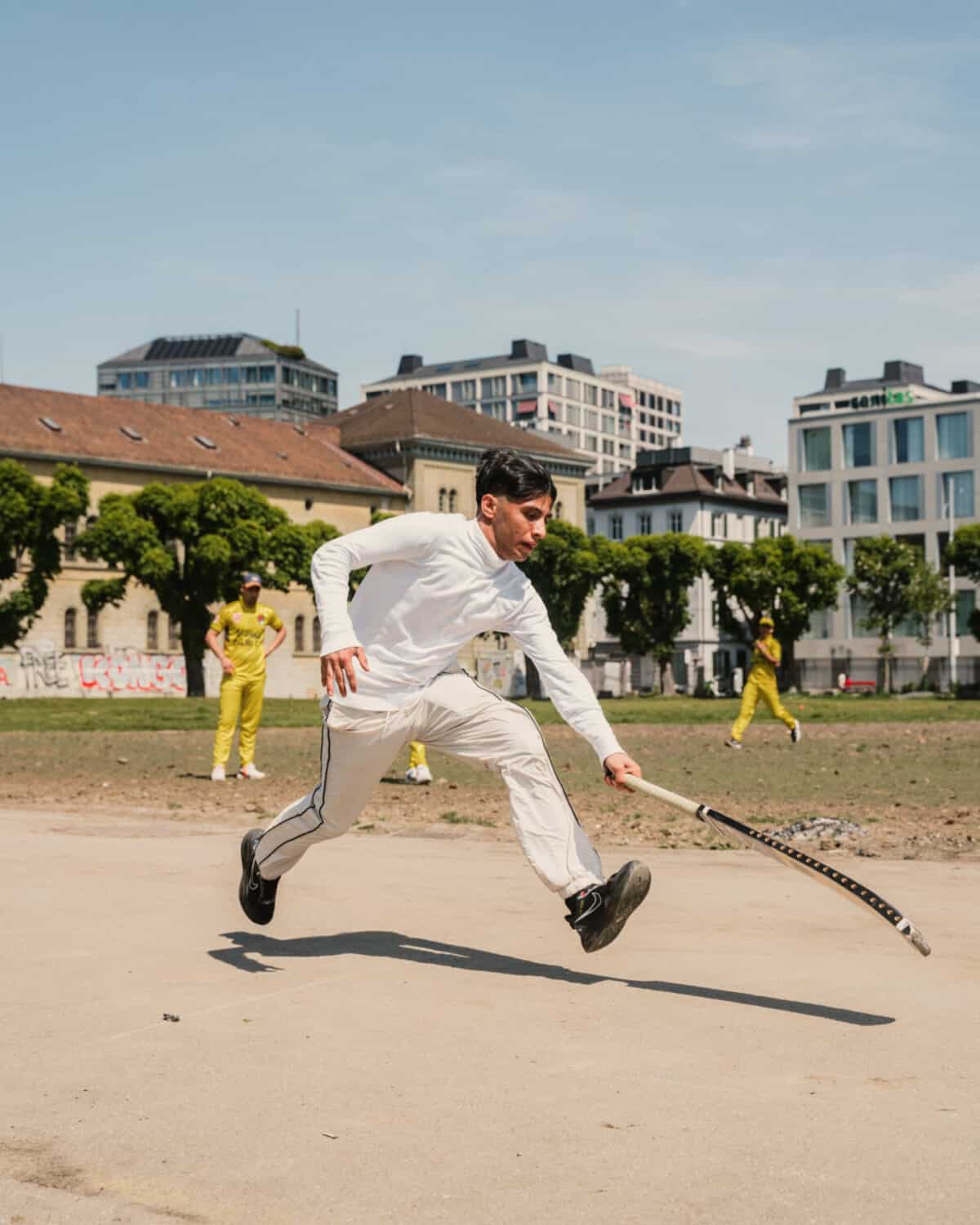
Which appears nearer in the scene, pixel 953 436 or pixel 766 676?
pixel 766 676

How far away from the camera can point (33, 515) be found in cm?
6744

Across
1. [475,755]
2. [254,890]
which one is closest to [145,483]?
[254,890]

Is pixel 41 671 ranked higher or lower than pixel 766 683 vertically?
higher

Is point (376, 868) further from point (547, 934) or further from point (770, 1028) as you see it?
point (770, 1028)

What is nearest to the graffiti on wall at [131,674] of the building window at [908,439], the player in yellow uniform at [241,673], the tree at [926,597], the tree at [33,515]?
the tree at [33,515]

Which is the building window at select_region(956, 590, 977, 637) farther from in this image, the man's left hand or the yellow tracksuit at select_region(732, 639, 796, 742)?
the man's left hand

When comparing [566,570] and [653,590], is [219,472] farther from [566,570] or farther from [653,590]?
[653,590]

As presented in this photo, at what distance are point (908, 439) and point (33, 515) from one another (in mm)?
60040

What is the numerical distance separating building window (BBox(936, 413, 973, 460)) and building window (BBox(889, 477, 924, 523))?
2315 mm

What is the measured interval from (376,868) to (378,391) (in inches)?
7307

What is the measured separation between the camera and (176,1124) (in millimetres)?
4148

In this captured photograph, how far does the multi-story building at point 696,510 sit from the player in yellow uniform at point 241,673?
102356mm

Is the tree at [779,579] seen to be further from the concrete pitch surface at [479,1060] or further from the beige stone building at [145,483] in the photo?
the concrete pitch surface at [479,1060]

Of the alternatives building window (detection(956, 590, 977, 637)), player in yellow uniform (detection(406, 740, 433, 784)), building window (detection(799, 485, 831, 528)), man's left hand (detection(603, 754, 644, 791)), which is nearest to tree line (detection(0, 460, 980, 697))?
building window (detection(956, 590, 977, 637))
